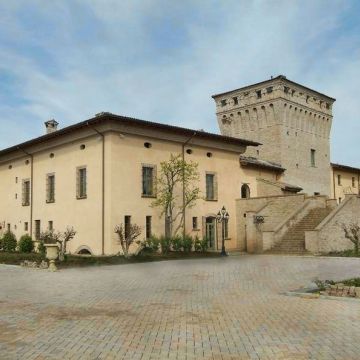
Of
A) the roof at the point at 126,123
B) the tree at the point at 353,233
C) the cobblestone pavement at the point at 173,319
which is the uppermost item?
the roof at the point at 126,123

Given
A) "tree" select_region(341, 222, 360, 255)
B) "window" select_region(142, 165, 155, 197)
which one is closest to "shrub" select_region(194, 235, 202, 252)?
"window" select_region(142, 165, 155, 197)

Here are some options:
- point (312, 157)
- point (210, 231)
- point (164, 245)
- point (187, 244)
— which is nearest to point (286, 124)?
point (312, 157)

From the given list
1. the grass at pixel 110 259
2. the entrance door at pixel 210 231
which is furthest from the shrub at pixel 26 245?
the entrance door at pixel 210 231

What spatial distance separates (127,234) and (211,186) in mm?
8329

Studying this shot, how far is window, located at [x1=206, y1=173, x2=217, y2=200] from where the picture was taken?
31766mm

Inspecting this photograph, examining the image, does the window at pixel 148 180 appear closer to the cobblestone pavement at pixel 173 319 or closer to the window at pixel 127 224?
the window at pixel 127 224

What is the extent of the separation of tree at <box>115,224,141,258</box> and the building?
1.42 ft

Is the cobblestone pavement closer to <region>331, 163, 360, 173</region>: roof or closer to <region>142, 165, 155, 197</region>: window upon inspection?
<region>142, 165, 155, 197</region>: window

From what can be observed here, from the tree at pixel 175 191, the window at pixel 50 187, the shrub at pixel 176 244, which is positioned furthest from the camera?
the window at pixel 50 187

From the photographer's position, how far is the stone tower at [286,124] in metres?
42.3

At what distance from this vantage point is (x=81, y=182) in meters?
28.6

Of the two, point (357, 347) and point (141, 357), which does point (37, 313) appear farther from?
point (357, 347)

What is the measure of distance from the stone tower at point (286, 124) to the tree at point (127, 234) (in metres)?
19.5

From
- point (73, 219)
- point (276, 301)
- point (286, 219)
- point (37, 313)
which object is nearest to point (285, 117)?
point (286, 219)
